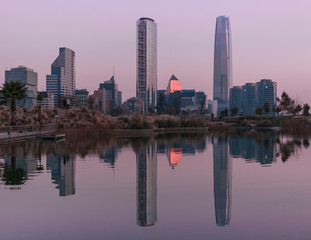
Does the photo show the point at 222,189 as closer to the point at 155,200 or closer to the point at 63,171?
the point at 155,200

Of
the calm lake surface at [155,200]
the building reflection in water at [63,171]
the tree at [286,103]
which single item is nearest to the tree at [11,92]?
the building reflection in water at [63,171]

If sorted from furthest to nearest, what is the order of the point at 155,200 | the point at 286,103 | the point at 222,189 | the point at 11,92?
the point at 286,103 < the point at 11,92 < the point at 222,189 < the point at 155,200

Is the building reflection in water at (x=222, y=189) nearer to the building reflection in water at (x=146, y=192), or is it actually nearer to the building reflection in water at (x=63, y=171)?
the building reflection in water at (x=146, y=192)

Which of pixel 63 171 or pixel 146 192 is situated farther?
pixel 63 171

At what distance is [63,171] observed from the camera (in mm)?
14242

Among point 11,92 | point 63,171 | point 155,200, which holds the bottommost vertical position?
point 155,200

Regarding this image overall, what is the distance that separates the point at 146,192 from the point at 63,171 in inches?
202

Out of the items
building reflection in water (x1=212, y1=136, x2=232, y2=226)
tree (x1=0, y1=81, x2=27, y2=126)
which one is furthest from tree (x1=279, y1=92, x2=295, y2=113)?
building reflection in water (x1=212, y1=136, x2=232, y2=226)

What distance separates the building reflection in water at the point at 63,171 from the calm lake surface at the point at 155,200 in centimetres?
4

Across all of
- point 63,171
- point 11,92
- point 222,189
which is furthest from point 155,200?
point 11,92

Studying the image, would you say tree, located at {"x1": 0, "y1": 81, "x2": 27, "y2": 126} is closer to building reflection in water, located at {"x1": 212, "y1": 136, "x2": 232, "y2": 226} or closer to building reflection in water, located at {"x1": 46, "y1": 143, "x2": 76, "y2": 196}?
building reflection in water, located at {"x1": 46, "y1": 143, "x2": 76, "y2": 196}

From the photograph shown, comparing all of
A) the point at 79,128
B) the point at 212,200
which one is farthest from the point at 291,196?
the point at 79,128

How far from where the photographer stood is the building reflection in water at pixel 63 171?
11105 mm

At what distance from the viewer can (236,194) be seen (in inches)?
398
